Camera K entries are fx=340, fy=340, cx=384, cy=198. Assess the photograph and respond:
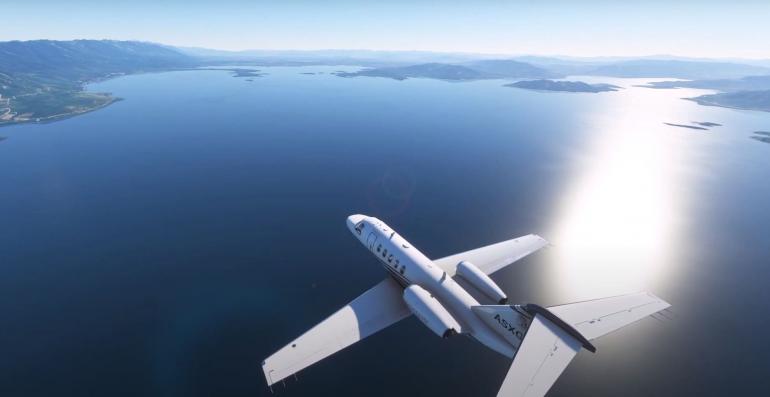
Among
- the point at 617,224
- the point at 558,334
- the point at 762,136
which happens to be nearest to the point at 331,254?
the point at 558,334

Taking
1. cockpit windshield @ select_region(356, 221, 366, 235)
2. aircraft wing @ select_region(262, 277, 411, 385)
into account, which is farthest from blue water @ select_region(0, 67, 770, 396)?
cockpit windshield @ select_region(356, 221, 366, 235)

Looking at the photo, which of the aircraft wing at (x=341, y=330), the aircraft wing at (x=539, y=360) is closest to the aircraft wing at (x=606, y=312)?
the aircraft wing at (x=539, y=360)

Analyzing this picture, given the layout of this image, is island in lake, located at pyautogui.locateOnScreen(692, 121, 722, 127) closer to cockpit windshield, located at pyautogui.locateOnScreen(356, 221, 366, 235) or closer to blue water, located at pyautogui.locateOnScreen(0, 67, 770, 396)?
blue water, located at pyautogui.locateOnScreen(0, 67, 770, 396)

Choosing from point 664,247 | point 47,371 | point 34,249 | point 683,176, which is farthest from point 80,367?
point 683,176

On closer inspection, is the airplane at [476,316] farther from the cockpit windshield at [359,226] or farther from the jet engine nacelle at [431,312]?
the cockpit windshield at [359,226]

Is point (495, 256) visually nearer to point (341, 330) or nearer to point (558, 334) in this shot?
point (558, 334)

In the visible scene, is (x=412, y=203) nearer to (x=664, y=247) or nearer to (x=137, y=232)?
(x=664, y=247)

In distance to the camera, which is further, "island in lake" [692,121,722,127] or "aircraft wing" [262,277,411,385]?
"island in lake" [692,121,722,127]
